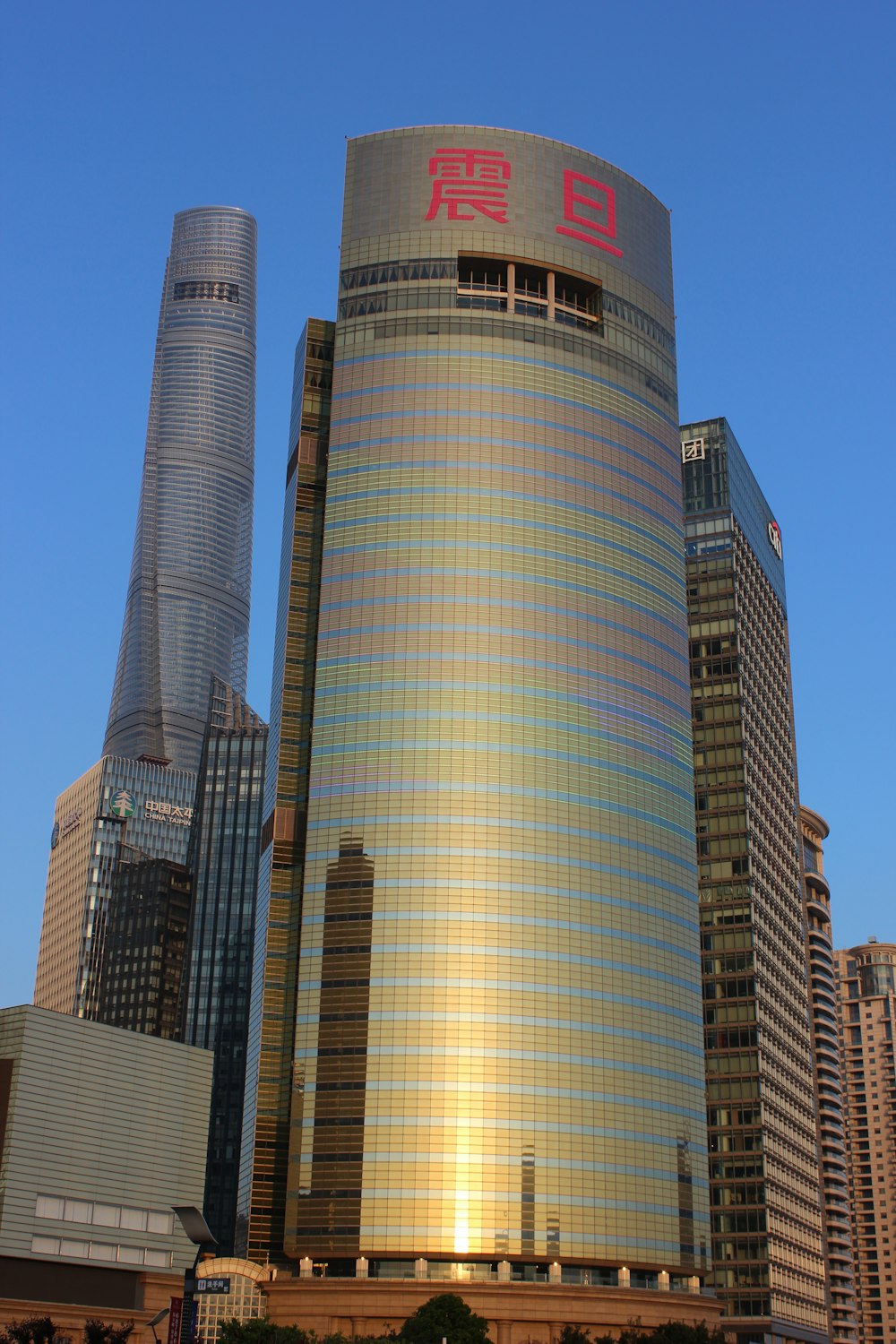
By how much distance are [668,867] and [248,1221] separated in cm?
5984

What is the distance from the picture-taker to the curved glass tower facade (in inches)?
6122

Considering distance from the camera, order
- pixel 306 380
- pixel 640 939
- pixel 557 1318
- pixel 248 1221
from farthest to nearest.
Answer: pixel 306 380, pixel 640 939, pixel 248 1221, pixel 557 1318

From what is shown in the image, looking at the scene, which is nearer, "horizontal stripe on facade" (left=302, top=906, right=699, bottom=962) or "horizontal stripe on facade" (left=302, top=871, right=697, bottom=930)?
"horizontal stripe on facade" (left=302, top=906, right=699, bottom=962)

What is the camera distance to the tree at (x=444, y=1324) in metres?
128

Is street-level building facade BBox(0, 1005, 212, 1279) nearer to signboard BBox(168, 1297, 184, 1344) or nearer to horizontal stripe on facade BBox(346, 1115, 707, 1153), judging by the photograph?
signboard BBox(168, 1297, 184, 1344)

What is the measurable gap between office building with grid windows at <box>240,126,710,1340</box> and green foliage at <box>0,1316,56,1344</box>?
7342cm

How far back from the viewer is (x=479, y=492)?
179375 mm

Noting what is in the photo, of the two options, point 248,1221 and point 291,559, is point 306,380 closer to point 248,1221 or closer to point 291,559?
point 291,559

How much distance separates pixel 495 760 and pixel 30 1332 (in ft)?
312

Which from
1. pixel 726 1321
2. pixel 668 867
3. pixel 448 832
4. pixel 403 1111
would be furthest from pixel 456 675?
pixel 726 1321

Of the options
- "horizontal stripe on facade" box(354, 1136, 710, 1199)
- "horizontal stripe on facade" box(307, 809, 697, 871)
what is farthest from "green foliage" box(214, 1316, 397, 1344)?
"horizontal stripe on facade" box(307, 809, 697, 871)

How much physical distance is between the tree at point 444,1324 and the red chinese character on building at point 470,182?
125745 mm

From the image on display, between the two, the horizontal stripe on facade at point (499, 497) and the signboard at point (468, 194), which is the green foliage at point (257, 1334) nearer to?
the horizontal stripe on facade at point (499, 497)

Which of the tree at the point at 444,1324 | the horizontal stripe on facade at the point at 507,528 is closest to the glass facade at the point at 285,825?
the horizontal stripe on facade at the point at 507,528
